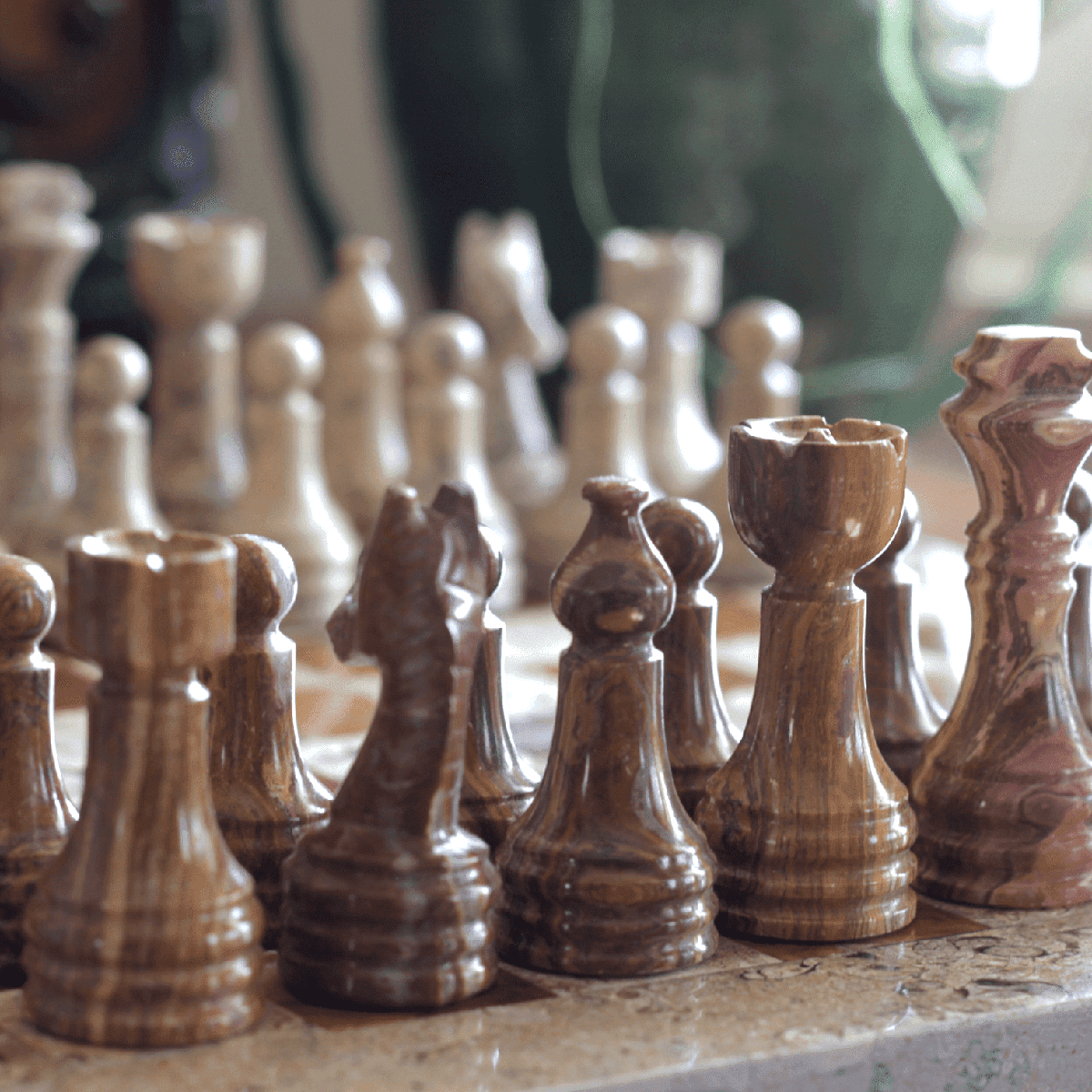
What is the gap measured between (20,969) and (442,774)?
0.16 metres

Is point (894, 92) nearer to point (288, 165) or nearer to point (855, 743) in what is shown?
point (288, 165)

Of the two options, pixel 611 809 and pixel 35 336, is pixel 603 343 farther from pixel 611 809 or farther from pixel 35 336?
pixel 611 809

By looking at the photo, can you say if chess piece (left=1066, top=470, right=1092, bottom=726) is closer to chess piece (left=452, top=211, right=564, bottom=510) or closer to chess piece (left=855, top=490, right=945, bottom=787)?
chess piece (left=855, top=490, right=945, bottom=787)

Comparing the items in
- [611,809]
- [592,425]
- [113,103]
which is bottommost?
[611,809]

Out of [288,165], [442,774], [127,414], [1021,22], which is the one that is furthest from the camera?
[288,165]

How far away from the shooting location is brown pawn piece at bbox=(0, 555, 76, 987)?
611mm

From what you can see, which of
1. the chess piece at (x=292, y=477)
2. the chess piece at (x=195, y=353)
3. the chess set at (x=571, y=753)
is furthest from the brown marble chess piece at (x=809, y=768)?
the chess piece at (x=195, y=353)

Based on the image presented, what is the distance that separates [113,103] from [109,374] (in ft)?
2.00

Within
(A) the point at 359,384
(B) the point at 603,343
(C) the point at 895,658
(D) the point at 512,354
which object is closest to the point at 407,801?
(C) the point at 895,658

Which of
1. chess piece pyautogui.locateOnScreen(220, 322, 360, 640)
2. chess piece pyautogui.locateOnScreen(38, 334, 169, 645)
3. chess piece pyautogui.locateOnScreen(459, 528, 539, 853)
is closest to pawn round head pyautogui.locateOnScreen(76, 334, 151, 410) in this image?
chess piece pyautogui.locateOnScreen(38, 334, 169, 645)

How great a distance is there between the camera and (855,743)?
0.68 m

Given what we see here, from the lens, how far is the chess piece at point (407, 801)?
58 cm

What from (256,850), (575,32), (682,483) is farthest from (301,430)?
(575,32)

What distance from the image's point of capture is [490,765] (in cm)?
70
